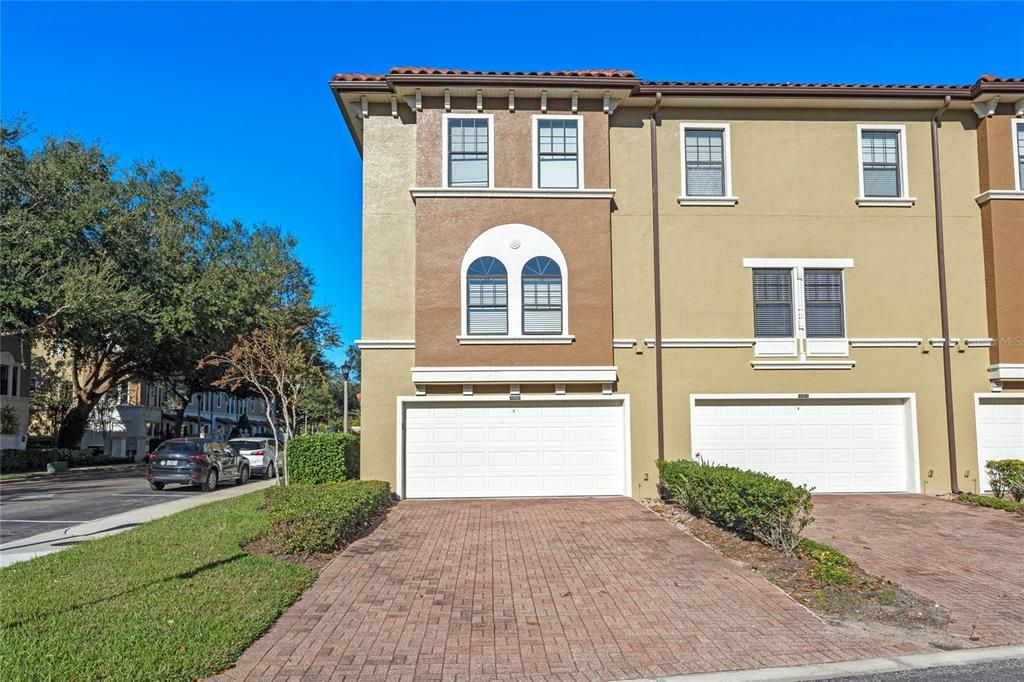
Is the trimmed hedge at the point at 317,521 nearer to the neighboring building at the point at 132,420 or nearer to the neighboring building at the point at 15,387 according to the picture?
the neighboring building at the point at 15,387

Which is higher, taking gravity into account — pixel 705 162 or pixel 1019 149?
pixel 1019 149

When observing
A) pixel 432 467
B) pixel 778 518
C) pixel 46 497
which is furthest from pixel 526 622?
pixel 46 497

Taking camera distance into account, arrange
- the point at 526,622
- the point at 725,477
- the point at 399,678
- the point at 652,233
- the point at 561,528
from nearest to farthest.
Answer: the point at 399,678 → the point at 526,622 → the point at 725,477 → the point at 561,528 → the point at 652,233

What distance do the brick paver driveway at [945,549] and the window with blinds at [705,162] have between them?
6.75 m

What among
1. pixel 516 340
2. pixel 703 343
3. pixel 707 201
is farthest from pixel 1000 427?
pixel 516 340

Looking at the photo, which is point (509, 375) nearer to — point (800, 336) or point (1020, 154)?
point (800, 336)

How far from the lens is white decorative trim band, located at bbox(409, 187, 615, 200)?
15508 mm

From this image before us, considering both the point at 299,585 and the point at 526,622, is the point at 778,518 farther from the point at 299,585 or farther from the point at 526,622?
the point at 299,585

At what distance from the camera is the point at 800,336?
1588cm

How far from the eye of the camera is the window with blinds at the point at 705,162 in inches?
644

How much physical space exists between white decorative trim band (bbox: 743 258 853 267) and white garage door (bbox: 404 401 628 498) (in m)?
4.08

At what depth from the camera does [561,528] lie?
1214cm

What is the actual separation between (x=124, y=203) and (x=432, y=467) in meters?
18.0

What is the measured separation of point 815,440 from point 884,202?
17.2 ft
